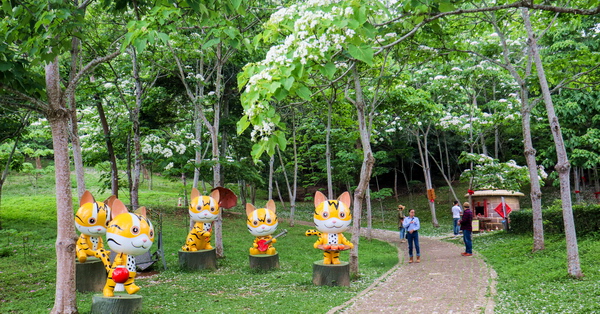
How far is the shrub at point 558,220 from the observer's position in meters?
12.3

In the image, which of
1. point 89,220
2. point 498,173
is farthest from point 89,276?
point 498,173

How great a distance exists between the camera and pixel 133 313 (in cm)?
710

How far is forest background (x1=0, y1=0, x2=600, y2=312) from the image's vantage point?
4102mm

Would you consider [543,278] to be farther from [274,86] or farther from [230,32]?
[274,86]

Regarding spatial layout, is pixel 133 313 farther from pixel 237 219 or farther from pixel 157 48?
pixel 237 219

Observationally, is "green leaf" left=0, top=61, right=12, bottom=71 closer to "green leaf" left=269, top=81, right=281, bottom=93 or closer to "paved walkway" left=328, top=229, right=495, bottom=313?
"green leaf" left=269, top=81, right=281, bottom=93

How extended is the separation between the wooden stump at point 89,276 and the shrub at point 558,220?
13277mm

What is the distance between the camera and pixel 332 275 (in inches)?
378

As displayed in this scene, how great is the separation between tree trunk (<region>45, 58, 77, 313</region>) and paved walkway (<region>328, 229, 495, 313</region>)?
14.4 feet

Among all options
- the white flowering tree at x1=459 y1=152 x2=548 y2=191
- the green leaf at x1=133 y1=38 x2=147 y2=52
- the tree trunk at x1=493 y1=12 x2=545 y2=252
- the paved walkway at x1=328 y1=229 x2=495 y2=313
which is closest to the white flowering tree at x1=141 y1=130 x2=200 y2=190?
the paved walkway at x1=328 y1=229 x2=495 y2=313

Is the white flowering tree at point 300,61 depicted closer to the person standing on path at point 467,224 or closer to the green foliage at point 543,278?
the green foliage at point 543,278

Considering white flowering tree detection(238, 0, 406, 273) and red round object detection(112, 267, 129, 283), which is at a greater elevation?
white flowering tree detection(238, 0, 406, 273)

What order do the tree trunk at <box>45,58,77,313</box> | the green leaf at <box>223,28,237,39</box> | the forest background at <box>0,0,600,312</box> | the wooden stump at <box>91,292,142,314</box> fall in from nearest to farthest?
the forest background at <box>0,0,600,312</box>
the green leaf at <box>223,28,237,39</box>
the tree trunk at <box>45,58,77,313</box>
the wooden stump at <box>91,292,142,314</box>

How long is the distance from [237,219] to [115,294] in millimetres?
16399
